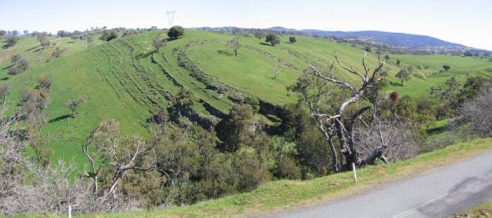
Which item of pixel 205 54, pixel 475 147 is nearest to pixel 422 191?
pixel 475 147

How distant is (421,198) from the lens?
1764cm

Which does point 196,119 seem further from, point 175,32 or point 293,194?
point 293,194

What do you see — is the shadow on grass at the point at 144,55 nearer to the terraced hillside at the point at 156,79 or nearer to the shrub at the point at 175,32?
the terraced hillside at the point at 156,79

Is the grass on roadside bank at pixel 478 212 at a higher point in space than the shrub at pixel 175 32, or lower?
higher

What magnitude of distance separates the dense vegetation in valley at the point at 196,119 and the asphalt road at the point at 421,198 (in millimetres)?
5147

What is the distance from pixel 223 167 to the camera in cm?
5303

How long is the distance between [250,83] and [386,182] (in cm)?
8290

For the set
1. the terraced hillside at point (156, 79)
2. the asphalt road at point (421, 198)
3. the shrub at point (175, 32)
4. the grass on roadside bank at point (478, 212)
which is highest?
the grass on roadside bank at point (478, 212)

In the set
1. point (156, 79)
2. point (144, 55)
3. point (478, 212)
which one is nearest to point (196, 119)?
point (156, 79)

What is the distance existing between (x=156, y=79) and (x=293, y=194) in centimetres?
9017

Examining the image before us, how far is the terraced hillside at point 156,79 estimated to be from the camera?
87.2 metres

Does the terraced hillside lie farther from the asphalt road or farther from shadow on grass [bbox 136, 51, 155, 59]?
the asphalt road

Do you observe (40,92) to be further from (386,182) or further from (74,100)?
(386,182)

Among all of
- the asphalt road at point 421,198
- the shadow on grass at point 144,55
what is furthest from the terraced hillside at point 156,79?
the asphalt road at point 421,198
